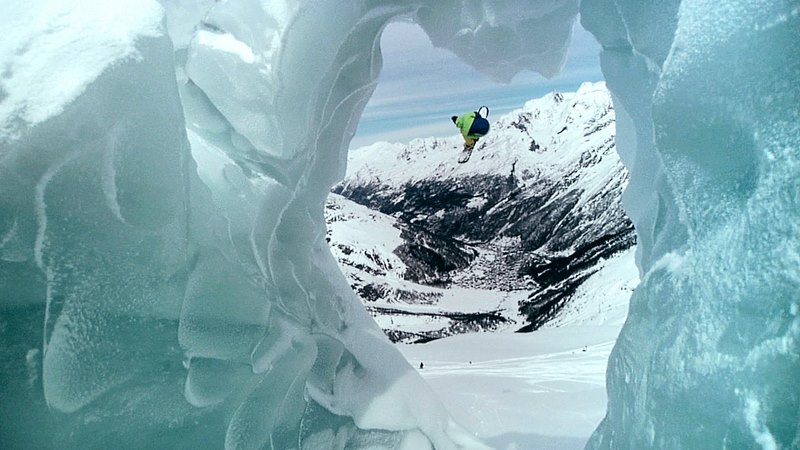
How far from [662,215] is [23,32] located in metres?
3.52

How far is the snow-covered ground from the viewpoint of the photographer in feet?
20.3

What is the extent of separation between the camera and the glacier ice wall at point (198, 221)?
303 centimetres

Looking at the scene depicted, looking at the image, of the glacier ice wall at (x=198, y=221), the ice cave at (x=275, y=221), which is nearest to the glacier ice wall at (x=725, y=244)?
the ice cave at (x=275, y=221)

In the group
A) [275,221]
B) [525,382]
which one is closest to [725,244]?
[275,221]

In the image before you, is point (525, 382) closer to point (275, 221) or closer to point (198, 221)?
point (275, 221)

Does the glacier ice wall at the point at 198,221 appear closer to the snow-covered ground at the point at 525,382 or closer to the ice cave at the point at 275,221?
the ice cave at the point at 275,221

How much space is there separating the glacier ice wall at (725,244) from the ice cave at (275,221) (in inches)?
0.4

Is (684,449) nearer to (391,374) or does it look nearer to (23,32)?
(391,374)

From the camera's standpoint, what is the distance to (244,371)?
13.4 ft

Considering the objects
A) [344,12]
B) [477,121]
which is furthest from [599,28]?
[477,121]

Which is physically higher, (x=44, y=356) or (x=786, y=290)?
(x=786, y=290)

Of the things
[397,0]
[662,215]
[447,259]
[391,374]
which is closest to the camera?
[662,215]

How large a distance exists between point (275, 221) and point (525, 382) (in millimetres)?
4593

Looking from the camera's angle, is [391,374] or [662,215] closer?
[662,215]
